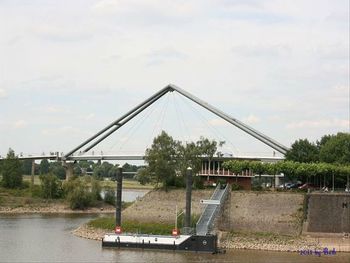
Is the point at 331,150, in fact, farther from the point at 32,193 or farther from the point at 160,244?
the point at 32,193

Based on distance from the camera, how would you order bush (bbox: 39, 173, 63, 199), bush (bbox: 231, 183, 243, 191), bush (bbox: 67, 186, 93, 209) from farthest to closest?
1. bush (bbox: 39, 173, 63, 199)
2. bush (bbox: 67, 186, 93, 209)
3. bush (bbox: 231, 183, 243, 191)

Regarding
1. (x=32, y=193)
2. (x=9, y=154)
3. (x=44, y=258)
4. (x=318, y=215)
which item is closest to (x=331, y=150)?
(x=318, y=215)

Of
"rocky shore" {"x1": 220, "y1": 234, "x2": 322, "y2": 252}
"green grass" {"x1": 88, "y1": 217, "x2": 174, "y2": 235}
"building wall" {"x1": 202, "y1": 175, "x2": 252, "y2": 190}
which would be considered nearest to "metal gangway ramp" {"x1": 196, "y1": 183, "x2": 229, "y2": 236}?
"rocky shore" {"x1": 220, "y1": 234, "x2": 322, "y2": 252}

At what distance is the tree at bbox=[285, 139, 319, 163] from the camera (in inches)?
3221

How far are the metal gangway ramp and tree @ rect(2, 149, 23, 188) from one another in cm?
5930

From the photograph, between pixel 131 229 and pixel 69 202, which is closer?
pixel 131 229

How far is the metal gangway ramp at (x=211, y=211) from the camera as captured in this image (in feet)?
201

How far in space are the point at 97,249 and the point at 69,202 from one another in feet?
158

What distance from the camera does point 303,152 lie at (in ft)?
272

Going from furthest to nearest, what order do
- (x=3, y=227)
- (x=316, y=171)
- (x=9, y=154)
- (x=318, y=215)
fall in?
1. (x=9, y=154)
2. (x=3, y=227)
3. (x=316, y=171)
4. (x=318, y=215)

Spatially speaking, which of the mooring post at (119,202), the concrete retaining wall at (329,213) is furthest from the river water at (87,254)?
the concrete retaining wall at (329,213)

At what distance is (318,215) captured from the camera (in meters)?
64.2

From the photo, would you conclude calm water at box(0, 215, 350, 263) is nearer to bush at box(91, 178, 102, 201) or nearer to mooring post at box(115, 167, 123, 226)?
mooring post at box(115, 167, 123, 226)

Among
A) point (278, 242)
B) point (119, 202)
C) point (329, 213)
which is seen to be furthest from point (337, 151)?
point (119, 202)
